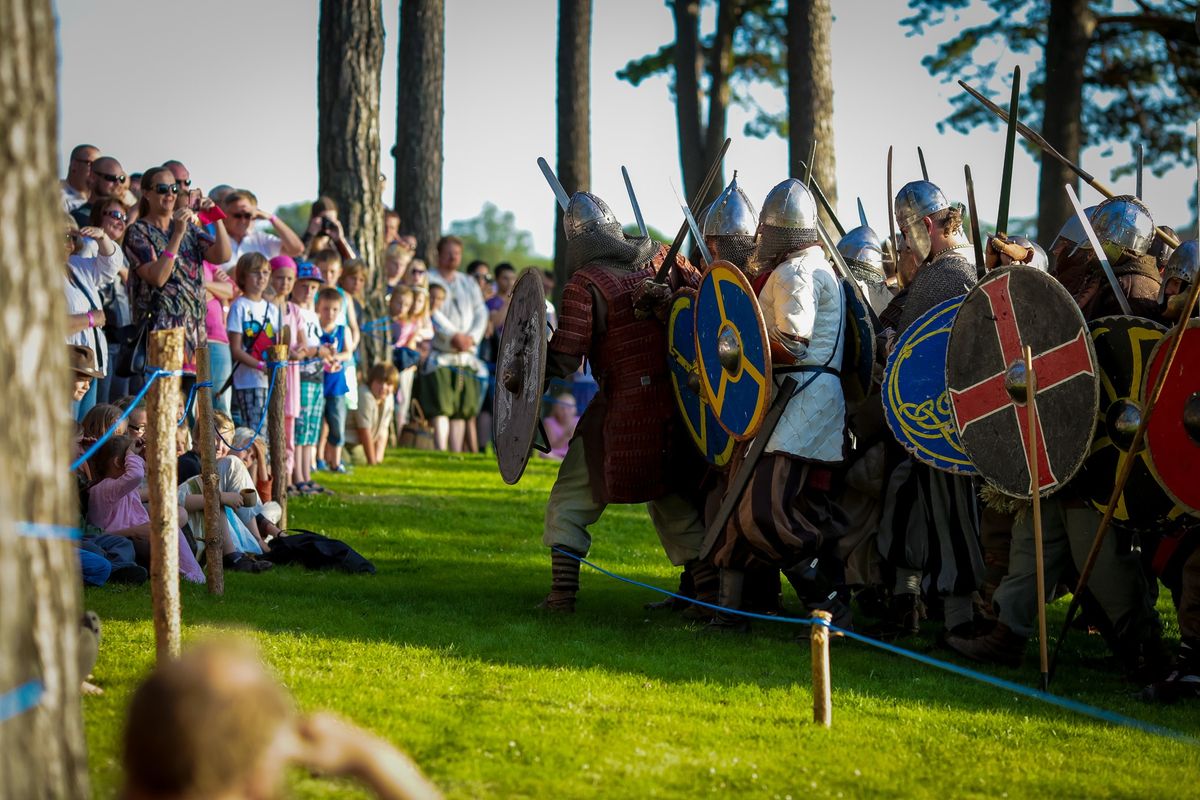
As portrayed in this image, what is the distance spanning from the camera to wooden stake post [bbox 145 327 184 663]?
15.3 ft

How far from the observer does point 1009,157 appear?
237 inches

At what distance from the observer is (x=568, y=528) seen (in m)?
6.96

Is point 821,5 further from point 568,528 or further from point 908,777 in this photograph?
point 908,777

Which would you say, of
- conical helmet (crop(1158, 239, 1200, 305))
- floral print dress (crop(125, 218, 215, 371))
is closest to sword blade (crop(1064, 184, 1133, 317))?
conical helmet (crop(1158, 239, 1200, 305))

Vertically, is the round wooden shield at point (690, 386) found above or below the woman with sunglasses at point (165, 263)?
below

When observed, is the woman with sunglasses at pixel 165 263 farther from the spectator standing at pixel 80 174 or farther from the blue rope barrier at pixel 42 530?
the blue rope barrier at pixel 42 530

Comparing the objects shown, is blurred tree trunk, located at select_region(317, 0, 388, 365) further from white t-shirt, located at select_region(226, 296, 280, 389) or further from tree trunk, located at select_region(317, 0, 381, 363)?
white t-shirt, located at select_region(226, 296, 280, 389)

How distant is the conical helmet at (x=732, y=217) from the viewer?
6.91 metres

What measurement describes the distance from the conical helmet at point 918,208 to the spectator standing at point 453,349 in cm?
704

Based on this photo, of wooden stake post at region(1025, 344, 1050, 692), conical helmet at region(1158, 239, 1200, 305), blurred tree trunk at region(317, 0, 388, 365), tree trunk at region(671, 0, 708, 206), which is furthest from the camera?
tree trunk at region(671, 0, 708, 206)

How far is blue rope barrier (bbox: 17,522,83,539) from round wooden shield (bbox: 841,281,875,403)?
4252 millimetres

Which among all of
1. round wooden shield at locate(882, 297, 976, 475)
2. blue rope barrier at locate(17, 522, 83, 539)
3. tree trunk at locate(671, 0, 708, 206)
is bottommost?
blue rope barrier at locate(17, 522, 83, 539)

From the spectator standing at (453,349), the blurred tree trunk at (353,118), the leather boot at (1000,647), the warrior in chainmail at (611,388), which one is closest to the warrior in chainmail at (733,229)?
the warrior in chainmail at (611,388)

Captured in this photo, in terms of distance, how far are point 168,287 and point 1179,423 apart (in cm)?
557
